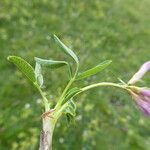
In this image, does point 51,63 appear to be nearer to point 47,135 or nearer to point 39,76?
point 39,76

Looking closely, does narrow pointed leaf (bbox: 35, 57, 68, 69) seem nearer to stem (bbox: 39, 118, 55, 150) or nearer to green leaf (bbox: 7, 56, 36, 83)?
green leaf (bbox: 7, 56, 36, 83)

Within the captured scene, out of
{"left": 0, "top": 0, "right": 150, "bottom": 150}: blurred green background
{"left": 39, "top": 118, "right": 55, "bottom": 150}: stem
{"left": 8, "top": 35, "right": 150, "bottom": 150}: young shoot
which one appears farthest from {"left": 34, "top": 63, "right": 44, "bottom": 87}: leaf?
{"left": 0, "top": 0, "right": 150, "bottom": 150}: blurred green background

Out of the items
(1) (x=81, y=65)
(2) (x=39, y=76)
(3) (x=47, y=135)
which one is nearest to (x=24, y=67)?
(2) (x=39, y=76)

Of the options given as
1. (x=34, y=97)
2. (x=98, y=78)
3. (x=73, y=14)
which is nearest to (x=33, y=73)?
(x=34, y=97)

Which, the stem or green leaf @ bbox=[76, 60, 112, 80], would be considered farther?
green leaf @ bbox=[76, 60, 112, 80]

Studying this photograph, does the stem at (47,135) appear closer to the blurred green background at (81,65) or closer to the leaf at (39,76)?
the leaf at (39,76)

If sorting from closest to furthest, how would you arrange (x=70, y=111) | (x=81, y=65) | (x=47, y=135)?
(x=47, y=135) → (x=70, y=111) → (x=81, y=65)

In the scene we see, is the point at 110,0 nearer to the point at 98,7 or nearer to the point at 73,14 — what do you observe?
the point at 98,7

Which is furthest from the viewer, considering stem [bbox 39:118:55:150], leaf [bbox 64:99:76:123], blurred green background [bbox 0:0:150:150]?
blurred green background [bbox 0:0:150:150]

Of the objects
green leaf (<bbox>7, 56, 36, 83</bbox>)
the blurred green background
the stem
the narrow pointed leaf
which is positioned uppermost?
the stem
